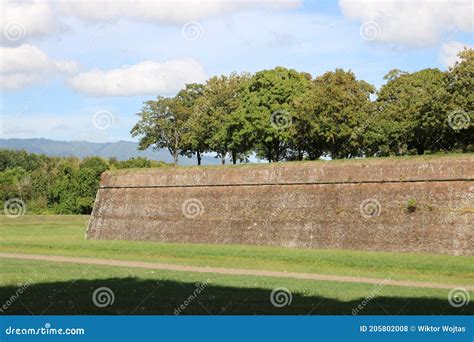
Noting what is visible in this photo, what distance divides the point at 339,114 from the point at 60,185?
133ft

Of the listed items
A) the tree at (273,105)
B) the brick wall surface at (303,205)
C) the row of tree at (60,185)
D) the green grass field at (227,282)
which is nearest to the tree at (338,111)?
the tree at (273,105)

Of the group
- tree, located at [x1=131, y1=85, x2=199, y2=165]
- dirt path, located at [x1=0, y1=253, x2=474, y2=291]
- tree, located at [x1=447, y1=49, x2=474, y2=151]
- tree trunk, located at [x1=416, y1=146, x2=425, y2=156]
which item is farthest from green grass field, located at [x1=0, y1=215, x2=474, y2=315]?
tree, located at [x1=131, y1=85, x2=199, y2=165]

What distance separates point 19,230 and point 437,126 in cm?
2922

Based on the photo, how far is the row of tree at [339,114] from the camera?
39438 mm

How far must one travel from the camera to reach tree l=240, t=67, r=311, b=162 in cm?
5012

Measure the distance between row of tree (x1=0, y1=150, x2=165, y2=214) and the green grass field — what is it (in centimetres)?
3857

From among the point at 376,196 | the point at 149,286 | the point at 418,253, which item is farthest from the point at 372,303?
the point at 376,196

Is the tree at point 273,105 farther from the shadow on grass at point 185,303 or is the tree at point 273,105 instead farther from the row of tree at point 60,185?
the shadow on grass at point 185,303

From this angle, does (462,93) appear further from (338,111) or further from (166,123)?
(166,123)

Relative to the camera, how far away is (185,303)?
1181 cm

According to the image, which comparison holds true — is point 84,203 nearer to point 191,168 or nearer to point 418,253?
point 191,168

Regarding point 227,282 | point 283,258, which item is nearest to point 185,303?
point 227,282

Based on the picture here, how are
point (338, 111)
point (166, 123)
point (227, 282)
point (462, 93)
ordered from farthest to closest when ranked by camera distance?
point (166, 123), point (338, 111), point (462, 93), point (227, 282)

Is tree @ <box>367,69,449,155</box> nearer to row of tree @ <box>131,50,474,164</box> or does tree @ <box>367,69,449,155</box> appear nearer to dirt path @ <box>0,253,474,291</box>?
row of tree @ <box>131,50,474,164</box>
